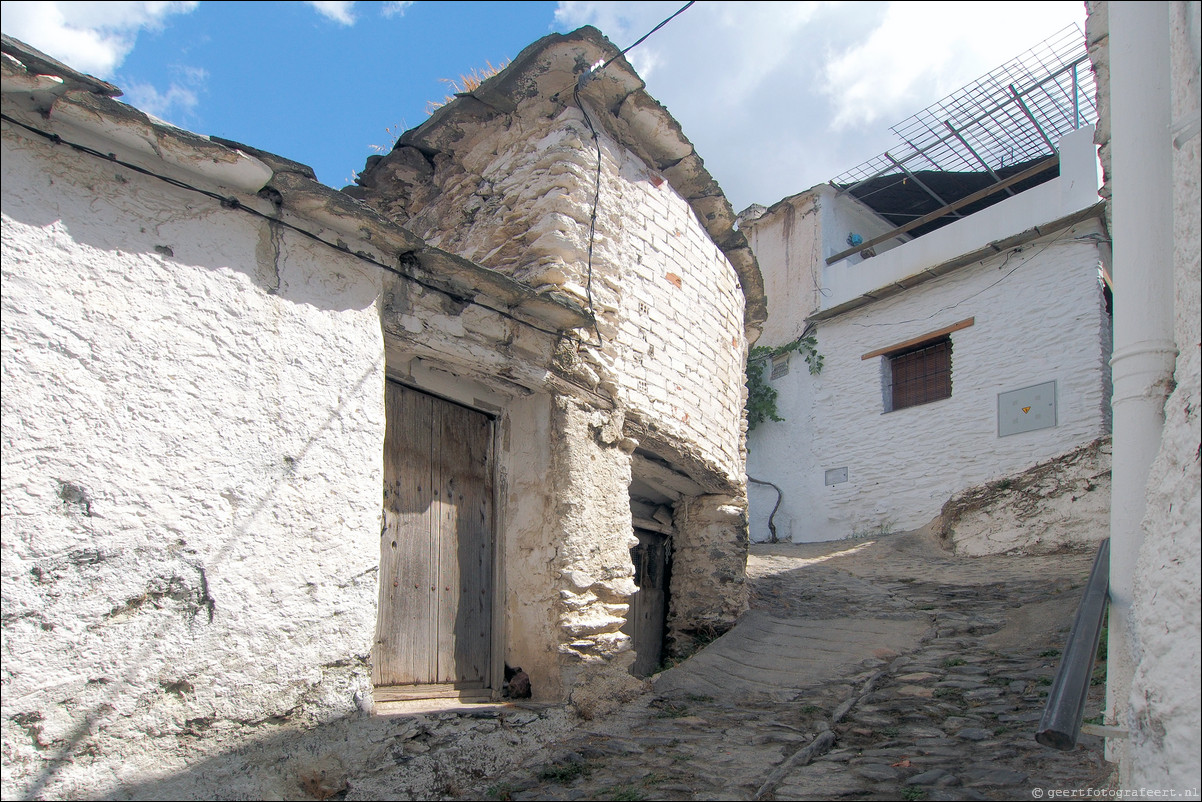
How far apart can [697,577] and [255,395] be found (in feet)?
12.9

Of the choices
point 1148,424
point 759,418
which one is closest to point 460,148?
point 1148,424

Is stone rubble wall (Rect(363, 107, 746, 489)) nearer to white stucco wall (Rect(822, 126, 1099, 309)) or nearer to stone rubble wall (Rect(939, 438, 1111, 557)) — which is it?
stone rubble wall (Rect(939, 438, 1111, 557))

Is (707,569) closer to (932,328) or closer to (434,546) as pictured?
(434,546)

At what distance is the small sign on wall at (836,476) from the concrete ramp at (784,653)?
561cm

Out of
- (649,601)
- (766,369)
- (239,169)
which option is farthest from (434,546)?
(766,369)

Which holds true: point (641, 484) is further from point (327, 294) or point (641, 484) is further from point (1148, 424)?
point (1148, 424)

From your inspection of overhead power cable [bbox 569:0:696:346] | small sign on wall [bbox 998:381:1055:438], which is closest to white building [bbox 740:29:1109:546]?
small sign on wall [bbox 998:381:1055:438]

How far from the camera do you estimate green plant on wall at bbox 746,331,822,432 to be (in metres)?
12.8

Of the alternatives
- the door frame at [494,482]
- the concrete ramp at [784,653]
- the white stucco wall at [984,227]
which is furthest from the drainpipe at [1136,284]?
the white stucco wall at [984,227]

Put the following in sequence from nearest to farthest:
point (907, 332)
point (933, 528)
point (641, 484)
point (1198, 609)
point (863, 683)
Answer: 1. point (1198, 609)
2. point (863, 683)
3. point (641, 484)
4. point (933, 528)
5. point (907, 332)

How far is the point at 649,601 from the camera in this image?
6.38 metres

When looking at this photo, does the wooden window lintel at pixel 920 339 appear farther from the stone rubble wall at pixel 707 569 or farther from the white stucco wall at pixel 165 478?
the white stucco wall at pixel 165 478

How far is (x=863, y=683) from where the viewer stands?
4973 mm

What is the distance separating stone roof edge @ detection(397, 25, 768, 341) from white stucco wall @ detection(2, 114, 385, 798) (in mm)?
2175
